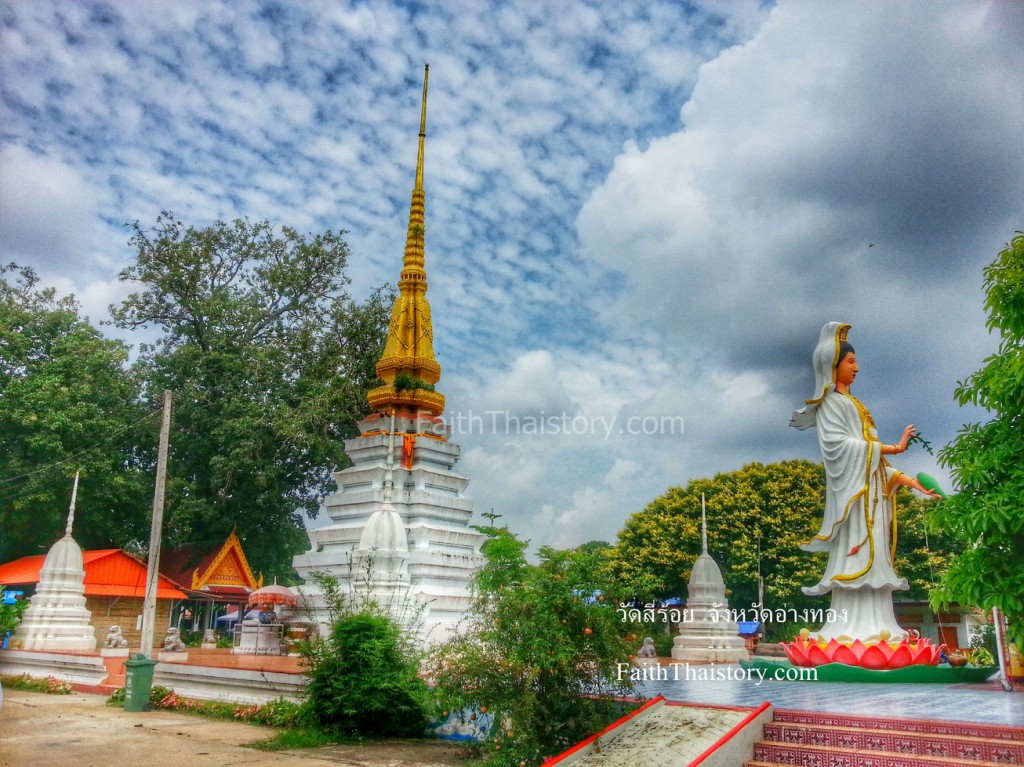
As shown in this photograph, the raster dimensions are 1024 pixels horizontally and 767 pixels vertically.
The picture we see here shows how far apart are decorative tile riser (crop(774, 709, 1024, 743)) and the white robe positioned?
5.11m

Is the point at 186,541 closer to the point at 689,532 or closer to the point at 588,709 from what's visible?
the point at 689,532

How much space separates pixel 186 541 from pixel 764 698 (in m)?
25.8

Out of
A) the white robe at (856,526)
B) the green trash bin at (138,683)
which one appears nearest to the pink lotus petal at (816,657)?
the white robe at (856,526)

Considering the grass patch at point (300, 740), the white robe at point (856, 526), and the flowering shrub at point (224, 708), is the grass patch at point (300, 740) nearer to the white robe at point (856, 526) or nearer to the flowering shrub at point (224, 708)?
the flowering shrub at point (224, 708)

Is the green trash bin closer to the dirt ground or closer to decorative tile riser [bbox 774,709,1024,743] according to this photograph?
the dirt ground

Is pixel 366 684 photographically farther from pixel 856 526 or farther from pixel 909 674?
pixel 856 526

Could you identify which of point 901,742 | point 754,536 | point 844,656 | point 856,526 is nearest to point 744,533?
point 754,536

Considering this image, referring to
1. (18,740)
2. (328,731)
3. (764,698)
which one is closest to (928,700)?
(764,698)

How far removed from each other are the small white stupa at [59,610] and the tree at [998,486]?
20759 mm

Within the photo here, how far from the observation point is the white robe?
12867 mm

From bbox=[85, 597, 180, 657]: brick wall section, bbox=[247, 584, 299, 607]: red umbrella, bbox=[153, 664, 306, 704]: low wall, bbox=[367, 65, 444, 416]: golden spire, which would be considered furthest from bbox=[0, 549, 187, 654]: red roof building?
bbox=[153, 664, 306, 704]: low wall

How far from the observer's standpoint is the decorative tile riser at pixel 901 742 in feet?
22.5

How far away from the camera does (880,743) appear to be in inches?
291

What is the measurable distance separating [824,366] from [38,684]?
16990 mm
